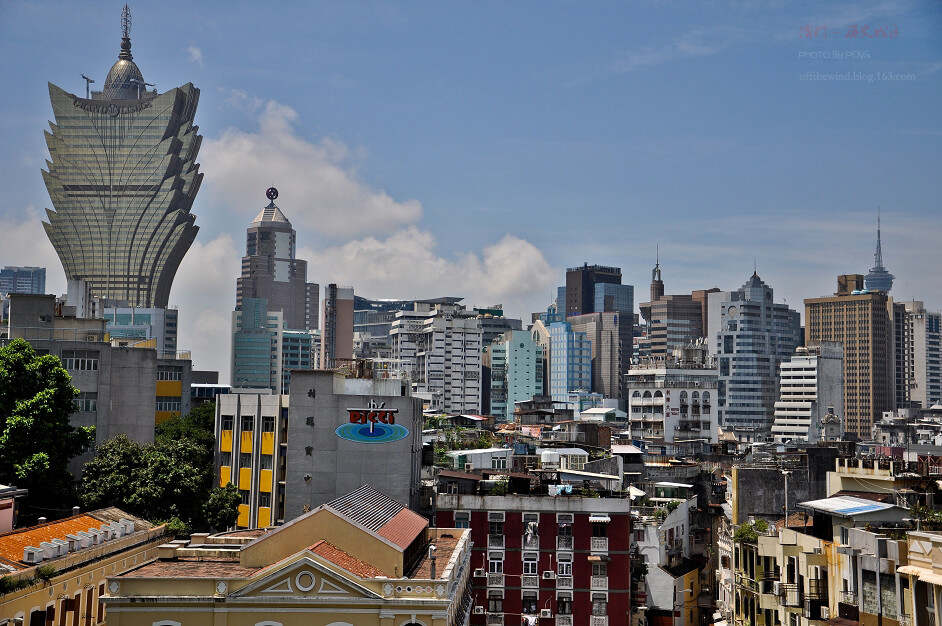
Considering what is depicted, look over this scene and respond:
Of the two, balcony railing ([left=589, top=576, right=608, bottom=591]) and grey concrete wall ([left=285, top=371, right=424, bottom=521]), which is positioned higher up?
grey concrete wall ([left=285, top=371, right=424, bottom=521])

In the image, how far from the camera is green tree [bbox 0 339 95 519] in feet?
239

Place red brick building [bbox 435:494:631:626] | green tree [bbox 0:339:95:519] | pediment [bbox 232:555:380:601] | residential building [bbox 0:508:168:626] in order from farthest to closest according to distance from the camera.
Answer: red brick building [bbox 435:494:631:626]
green tree [bbox 0:339:95:519]
residential building [bbox 0:508:168:626]
pediment [bbox 232:555:380:601]

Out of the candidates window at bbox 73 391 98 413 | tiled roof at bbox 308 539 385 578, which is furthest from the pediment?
window at bbox 73 391 98 413

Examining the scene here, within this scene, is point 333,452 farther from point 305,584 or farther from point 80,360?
point 80,360

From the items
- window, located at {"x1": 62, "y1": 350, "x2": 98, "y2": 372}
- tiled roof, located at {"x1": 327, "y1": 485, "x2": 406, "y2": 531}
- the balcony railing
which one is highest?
window, located at {"x1": 62, "y1": 350, "x2": 98, "y2": 372}

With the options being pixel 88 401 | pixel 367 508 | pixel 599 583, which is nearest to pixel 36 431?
pixel 88 401

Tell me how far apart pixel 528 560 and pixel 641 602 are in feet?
59.2

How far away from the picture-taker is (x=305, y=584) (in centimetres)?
4603

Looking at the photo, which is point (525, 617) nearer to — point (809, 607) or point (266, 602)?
point (809, 607)

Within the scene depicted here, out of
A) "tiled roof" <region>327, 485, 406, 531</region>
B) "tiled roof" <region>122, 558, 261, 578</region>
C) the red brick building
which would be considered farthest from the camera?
the red brick building

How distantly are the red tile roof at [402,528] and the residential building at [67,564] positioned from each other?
40.1ft

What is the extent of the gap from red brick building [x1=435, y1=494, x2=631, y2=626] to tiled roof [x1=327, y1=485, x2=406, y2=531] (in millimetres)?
9043

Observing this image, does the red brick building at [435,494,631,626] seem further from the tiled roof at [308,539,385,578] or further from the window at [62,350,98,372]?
the window at [62,350,98,372]

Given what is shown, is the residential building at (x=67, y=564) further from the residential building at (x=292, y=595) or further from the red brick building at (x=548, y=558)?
the red brick building at (x=548, y=558)
